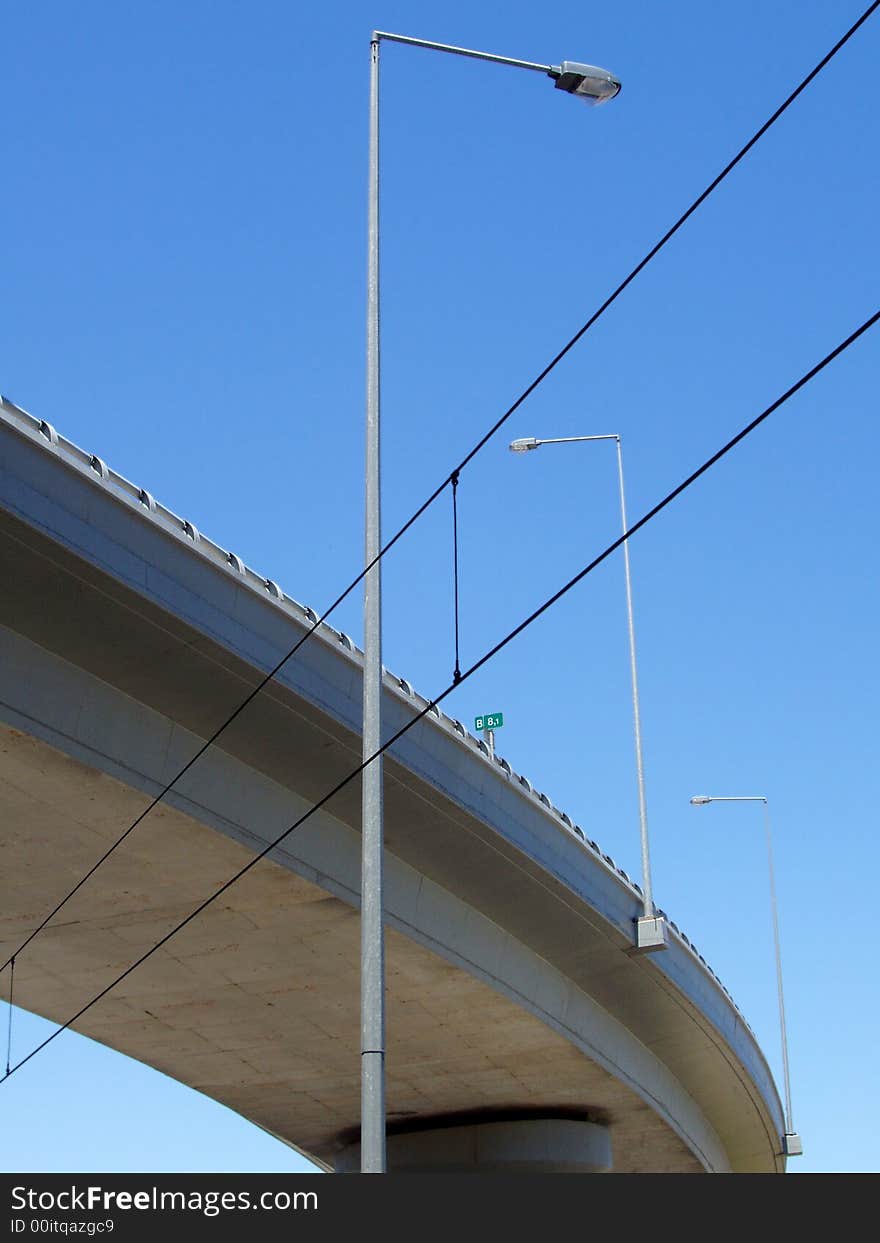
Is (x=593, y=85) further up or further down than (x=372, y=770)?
further up

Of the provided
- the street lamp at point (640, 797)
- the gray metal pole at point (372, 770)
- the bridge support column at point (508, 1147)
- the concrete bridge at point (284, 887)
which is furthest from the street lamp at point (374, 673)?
the bridge support column at point (508, 1147)

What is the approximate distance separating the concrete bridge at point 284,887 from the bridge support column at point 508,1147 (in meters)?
0.07

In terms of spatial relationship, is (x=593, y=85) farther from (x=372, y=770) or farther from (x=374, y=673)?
(x=372, y=770)

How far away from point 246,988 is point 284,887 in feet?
20.6

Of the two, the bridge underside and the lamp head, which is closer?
the lamp head

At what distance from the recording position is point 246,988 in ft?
112

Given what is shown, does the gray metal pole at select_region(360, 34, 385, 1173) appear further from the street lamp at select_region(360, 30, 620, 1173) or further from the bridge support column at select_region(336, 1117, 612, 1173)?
the bridge support column at select_region(336, 1117, 612, 1173)

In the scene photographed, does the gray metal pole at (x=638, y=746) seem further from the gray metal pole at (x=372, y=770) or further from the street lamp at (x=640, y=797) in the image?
the gray metal pole at (x=372, y=770)

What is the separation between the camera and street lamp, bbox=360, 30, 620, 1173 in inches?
600

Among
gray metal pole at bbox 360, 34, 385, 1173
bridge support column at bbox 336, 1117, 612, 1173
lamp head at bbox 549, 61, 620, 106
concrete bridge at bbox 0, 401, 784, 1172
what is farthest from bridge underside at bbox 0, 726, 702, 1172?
lamp head at bbox 549, 61, 620, 106

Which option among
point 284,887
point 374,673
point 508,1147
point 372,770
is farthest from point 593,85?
point 508,1147

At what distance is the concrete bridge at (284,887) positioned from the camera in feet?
75.2

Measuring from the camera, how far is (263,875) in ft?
92.5

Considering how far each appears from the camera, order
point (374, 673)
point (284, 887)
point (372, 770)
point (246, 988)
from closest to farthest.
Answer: point (372, 770)
point (374, 673)
point (284, 887)
point (246, 988)
